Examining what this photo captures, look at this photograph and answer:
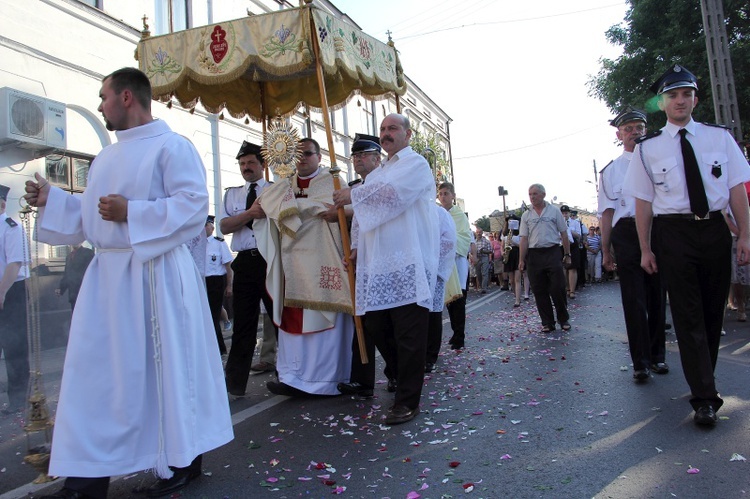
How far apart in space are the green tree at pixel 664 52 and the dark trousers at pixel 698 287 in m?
16.2

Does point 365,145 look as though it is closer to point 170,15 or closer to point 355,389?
point 355,389

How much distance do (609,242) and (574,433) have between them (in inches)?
91.6

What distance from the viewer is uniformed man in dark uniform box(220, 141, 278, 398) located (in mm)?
5230

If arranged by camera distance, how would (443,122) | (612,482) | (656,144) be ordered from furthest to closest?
(443,122)
(656,144)
(612,482)

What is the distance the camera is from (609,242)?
5.46 meters

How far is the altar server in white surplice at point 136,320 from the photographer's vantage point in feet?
9.48

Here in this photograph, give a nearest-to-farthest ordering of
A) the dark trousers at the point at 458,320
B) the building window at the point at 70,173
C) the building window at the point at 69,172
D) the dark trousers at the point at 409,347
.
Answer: the dark trousers at the point at 409,347
the dark trousers at the point at 458,320
the building window at the point at 69,172
the building window at the point at 70,173

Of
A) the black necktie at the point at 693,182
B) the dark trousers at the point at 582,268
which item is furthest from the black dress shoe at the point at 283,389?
the dark trousers at the point at 582,268

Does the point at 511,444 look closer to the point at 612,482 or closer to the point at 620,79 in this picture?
the point at 612,482

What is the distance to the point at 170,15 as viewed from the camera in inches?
598

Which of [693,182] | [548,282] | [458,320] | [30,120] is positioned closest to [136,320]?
[693,182]

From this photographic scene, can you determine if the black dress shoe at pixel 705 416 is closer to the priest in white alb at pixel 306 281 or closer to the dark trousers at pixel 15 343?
the priest in white alb at pixel 306 281

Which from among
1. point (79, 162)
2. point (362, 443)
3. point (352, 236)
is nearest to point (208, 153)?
point (79, 162)

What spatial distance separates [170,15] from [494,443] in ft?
48.3
